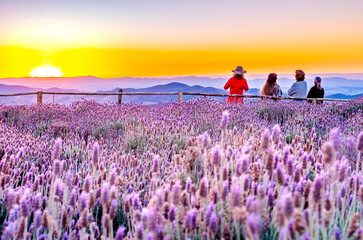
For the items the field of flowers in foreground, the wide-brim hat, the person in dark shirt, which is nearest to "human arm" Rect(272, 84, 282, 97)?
the person in dark shirt

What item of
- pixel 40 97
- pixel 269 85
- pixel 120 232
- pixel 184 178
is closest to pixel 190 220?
pixel 120 232

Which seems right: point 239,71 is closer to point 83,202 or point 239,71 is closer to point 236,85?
point 236,85

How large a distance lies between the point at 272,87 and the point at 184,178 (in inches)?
339

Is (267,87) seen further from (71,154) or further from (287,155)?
(287,155)

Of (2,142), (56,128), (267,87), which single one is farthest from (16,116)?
(267,87)

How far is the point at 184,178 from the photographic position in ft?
9.33

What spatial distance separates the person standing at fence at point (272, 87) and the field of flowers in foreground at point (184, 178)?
91.3 inches

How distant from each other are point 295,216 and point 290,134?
4.50 meters

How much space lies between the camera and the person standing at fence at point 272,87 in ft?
34.9

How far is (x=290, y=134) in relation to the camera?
541cm

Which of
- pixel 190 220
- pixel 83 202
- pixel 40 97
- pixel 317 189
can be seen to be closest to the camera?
pixel 317 189

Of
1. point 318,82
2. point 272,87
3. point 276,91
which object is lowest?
point 276,91

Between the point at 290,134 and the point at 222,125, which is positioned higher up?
the point at 222,125

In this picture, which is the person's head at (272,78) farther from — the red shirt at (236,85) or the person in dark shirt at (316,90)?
the person in dark shirt at (316,90)
